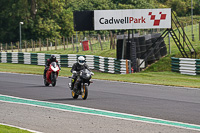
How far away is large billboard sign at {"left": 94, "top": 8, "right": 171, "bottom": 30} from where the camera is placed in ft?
100

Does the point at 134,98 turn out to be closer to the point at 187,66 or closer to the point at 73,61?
the point at 187,66

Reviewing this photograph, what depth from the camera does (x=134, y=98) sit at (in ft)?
53.4

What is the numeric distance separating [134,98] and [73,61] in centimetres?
2146

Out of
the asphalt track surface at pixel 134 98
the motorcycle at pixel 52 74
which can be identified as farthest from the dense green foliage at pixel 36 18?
the asphalt track surface at pixel 134 98

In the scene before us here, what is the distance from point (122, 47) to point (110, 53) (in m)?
10.1

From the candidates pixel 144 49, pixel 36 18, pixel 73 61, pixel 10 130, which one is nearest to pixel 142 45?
pixel 144 49

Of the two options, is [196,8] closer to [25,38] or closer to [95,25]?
[25,38]

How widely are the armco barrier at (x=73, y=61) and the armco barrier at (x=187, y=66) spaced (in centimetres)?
313

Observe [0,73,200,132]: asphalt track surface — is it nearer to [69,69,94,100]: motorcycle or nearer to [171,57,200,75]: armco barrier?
[69,69,94,100]: motorcycle

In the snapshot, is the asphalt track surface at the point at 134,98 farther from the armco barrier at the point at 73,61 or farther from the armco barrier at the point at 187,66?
the armco barrier at the point at 73,61

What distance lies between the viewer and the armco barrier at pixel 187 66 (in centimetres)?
2783

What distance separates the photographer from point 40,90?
19484 millimetres

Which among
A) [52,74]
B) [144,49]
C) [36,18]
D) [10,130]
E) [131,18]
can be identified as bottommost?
A: [10,130]

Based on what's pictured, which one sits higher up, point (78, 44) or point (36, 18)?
point (36, 18)
